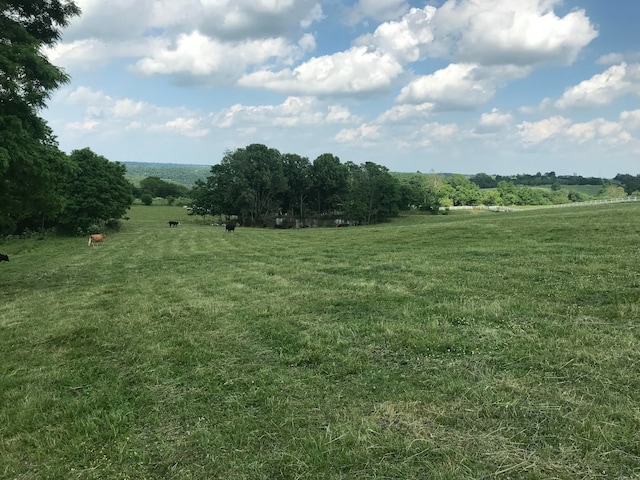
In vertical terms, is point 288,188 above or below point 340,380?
above

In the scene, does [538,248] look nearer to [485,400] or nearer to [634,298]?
[634,298]

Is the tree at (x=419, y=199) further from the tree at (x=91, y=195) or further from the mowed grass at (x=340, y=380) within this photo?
the mowed grass at (x=340, y=380)

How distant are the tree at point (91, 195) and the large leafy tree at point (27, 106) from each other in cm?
2729

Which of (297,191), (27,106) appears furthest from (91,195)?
(297,191)

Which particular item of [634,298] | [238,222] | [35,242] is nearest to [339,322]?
[634,298]

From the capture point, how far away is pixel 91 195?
130ft

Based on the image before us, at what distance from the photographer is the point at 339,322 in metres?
6.90

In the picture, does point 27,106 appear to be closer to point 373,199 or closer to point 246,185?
point 246,185

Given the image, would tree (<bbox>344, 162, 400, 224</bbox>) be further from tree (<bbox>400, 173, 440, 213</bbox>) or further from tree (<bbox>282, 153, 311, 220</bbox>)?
tree (<bbox>282, 153, 311, 220</bbox>)

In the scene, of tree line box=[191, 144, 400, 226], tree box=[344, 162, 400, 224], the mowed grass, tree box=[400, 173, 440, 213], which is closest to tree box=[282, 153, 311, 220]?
tree line box=[191, 144, 400, 226]

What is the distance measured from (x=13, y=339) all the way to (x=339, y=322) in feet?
18.1

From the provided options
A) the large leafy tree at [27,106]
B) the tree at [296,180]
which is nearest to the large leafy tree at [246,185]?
the tree at [296,180]

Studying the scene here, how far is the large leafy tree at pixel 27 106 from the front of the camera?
1000cm

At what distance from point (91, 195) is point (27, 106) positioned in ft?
104
